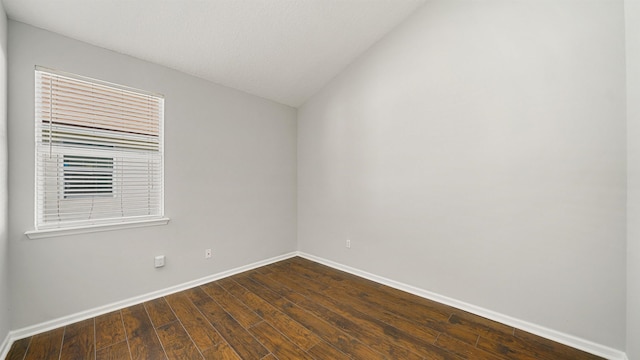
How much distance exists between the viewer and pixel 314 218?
3.65m

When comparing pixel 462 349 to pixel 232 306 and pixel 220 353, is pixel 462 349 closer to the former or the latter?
pixel 220 353

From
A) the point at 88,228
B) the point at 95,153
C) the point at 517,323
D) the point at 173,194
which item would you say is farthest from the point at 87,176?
the point at 517,323

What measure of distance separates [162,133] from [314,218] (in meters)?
2.18

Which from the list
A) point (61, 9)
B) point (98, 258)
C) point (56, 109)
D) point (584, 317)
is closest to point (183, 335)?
point (98, 258)

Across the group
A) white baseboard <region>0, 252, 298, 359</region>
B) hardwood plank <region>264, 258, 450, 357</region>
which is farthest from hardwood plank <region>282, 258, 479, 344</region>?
white baseboard <region>0, 252, 298, 359</region>

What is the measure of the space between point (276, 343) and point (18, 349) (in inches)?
70.6

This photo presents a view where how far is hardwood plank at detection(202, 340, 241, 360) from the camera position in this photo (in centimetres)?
166

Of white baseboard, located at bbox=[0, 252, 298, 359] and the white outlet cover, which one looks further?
the white outlet cover

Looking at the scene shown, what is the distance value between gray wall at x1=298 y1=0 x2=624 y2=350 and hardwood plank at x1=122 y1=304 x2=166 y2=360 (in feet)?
7.01

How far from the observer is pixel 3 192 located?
1694 millimetres

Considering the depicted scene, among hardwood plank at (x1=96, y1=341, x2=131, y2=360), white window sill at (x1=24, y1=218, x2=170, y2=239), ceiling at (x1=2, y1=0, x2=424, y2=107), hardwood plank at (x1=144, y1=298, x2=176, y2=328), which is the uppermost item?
ceiling at (x1=2, y1=0, x2=424, y2=107)

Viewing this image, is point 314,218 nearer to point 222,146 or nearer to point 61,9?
point 222,146

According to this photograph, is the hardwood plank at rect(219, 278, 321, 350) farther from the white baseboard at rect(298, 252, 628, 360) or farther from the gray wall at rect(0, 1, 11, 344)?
the gray wall at rect(0, 1, 11, 344)

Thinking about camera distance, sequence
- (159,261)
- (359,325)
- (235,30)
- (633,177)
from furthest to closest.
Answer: (159,261)
(235,30)
(359,325)
(633,177)
